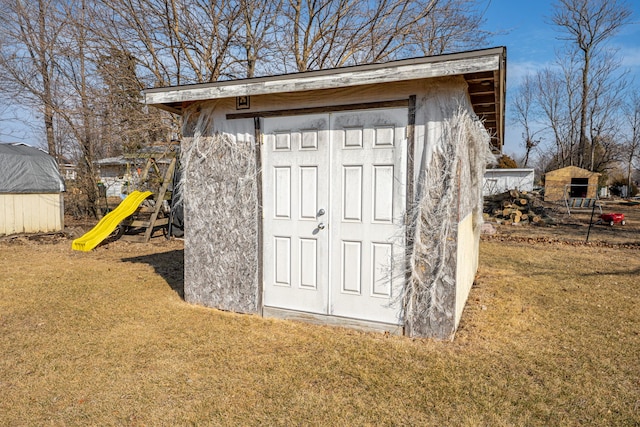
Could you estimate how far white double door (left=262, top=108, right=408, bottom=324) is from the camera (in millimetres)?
3887

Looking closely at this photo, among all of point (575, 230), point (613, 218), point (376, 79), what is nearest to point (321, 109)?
point (376, 79)

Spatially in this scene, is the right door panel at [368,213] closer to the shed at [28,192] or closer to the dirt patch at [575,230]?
the dirt patch at [575,230]

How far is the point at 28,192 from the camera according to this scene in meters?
10.2

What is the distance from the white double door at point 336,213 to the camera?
3.89 m

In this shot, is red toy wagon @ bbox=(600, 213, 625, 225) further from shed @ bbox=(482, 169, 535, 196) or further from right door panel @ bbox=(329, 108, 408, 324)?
right door panel @ bbox=(329, 108, 408, 324)

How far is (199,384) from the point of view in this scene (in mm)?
3039

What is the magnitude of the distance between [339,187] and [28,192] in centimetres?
973

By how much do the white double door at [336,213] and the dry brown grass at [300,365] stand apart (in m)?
0.37

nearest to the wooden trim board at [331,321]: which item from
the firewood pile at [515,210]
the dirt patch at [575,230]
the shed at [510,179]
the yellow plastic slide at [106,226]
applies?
the yellow plastic slide at [106,226]

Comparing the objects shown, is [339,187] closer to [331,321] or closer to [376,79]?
[376,79]

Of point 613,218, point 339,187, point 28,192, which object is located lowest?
point 613,218

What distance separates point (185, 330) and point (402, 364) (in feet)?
7.26

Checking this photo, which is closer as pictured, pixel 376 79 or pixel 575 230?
pixel 376 79

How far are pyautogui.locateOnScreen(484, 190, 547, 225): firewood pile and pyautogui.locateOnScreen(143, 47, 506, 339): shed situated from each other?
1042 centimetres
